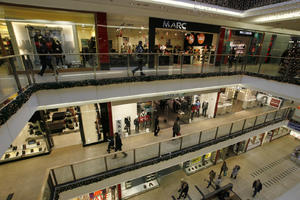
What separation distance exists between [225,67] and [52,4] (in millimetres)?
9597

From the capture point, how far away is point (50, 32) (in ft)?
22.7

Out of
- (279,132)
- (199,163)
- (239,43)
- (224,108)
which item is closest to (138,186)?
(199,163)

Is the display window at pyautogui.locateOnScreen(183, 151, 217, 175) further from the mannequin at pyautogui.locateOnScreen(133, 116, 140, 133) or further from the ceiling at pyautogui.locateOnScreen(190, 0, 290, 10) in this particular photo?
the ceiling at pyautogui.locateOnScreen(190, 0, 290, 10)

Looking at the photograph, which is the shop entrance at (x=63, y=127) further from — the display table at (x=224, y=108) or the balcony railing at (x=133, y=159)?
the display table at (x=224, y=108)

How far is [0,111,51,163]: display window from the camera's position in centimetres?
654

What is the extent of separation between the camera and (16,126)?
11.5ft

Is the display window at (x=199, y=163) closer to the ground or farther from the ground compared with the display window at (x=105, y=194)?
closer to the ground

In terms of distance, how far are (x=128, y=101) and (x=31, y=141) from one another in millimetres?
5143

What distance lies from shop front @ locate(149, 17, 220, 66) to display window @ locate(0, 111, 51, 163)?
6459 millimetres

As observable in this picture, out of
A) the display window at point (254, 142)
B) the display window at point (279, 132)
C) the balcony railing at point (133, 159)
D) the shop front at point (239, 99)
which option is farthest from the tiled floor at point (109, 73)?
the display window at point (279, 132)

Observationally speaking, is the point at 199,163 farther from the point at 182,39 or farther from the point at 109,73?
the point at 182,39

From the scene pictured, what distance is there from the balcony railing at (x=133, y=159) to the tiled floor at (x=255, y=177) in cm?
417

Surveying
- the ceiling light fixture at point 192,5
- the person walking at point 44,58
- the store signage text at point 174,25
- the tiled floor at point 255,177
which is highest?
the ceiling light fixture at point 192,5

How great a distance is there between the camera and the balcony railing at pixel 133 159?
4770mm
